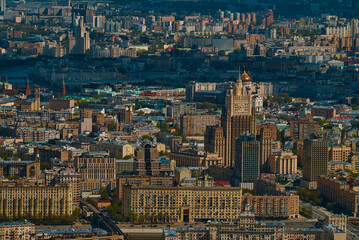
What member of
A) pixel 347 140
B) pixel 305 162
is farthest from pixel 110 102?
pixel 305 162

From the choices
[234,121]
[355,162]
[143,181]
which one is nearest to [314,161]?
[355,162]

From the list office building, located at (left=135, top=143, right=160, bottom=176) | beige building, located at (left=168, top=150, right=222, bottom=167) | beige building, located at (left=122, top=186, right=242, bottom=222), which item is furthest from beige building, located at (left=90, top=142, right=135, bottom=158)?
beige building, located at (left=122, top=186, right=242, bottom=222)

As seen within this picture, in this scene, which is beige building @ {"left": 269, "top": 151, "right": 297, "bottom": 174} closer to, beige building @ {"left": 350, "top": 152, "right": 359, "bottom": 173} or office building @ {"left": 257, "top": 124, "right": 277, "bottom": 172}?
office building @ {"left": 257, "top": 124, "right": 277, "bottom": 172}

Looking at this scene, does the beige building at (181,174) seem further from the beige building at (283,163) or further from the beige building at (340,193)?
the beige building at (283,163)

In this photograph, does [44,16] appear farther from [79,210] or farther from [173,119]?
[79,210]

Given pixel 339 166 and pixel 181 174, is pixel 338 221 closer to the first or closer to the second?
pixel 181 174

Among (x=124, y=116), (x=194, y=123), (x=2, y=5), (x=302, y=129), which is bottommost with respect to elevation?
(x=124, y=116)
